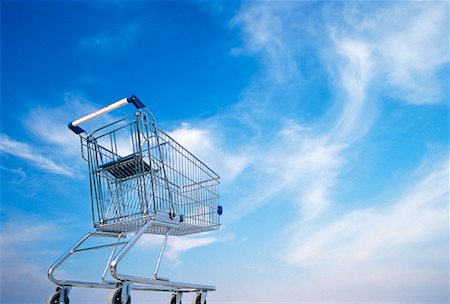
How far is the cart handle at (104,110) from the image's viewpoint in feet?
10.5

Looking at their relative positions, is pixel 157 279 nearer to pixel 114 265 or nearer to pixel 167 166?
pixel 114 265

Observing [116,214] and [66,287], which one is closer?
[66,287]

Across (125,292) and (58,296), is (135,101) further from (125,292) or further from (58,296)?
(58,296)

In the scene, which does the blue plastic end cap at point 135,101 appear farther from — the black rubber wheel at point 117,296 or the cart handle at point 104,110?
the black rubber wheel at point 117,296

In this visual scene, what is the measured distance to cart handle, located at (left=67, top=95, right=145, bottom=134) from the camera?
3203 millimetres

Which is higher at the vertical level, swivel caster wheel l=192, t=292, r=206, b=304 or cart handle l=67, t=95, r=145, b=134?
cart handle l=67, t=95, r=145, b=134

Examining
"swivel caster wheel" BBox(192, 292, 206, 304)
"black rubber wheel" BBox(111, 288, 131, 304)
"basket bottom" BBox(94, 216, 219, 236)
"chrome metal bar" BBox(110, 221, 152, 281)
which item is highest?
"basket bottom" BBox(94, 216, 219, 236)

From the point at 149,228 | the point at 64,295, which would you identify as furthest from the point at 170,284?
the point at 64,295

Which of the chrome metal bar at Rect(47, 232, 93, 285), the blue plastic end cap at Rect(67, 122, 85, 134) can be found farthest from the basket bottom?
the blue plastic end cap at Rect(67, 122, 85, 134)

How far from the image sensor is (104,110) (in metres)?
3.35

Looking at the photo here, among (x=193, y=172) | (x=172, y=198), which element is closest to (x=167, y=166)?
(x=172, y=198)

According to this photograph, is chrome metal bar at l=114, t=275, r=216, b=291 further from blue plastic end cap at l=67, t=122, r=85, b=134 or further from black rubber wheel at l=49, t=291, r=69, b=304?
blue plastic end cap at l=67, t=122, r=85, b=134

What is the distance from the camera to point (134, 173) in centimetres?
355

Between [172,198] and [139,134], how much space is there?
2.50 feet
